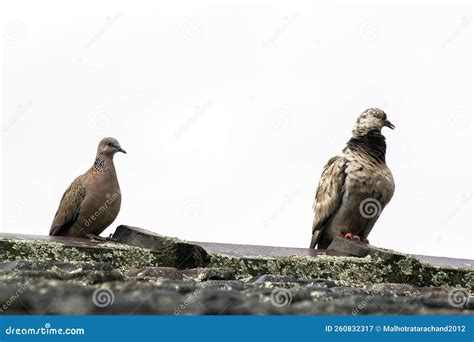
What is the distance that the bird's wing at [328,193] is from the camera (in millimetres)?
8555

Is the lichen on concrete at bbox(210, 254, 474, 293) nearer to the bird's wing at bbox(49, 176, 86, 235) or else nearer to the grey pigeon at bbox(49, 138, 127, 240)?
the grey pigeon at bbox(49, 138, 127, 240)

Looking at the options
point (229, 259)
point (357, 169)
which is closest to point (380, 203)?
point (357, 169)

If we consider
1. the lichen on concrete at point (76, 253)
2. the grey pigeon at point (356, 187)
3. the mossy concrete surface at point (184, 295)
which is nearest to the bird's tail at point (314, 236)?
the grey pigeon at point (356, 187)

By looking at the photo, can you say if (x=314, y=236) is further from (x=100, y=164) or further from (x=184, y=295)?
(x=184, y=295)

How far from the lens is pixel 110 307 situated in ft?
10.1

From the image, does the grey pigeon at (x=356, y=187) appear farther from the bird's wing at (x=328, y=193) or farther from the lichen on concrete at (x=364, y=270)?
the lichen on concrete at (x=364, y=270)

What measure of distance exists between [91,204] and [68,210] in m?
0.23

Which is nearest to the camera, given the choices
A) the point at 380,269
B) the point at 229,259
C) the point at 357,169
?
the point at 229,259

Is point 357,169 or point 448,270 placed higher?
point 357,169

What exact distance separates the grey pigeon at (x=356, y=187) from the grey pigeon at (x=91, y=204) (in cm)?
255

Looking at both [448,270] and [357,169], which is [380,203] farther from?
[448,270]

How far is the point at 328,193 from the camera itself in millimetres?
8664

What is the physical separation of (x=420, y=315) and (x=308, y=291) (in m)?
0.49

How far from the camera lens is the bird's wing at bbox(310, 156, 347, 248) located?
8555mm
